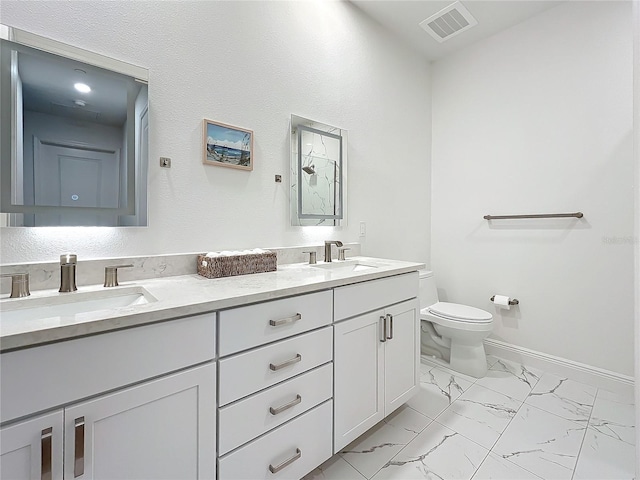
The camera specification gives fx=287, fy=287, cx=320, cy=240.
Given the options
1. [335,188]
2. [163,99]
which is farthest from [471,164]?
[163,99]

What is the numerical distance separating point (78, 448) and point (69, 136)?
3.45 ft

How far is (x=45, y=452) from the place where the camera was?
66 centimetres

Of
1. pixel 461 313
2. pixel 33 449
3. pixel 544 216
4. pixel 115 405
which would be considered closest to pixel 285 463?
pixel 115 405

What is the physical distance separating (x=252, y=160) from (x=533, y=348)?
256 cm

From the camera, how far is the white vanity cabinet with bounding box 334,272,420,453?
4.24 ft

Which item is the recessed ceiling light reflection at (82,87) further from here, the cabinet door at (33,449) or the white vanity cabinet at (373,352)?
the white vanity cabinet at (373,352)

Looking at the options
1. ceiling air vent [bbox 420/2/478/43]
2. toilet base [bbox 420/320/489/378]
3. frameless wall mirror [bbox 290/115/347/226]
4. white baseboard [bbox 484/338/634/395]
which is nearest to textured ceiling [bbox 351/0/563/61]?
ceiling air vent [bbox 420/2/478/43]

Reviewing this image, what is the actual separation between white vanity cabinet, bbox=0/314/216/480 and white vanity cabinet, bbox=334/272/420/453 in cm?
59

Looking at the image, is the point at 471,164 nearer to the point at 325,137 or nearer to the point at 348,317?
the point at 325,137

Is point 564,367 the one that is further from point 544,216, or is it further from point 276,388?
point 276,388

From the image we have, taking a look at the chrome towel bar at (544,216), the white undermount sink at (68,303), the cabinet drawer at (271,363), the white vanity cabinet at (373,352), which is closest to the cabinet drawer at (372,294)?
the white vanity cabinet at (373,352)

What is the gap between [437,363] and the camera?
7.72 feet

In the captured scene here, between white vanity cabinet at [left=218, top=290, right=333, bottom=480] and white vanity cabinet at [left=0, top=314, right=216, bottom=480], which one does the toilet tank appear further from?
white vanity cabinet at [left=0, top=314, right=216, bottom=480]

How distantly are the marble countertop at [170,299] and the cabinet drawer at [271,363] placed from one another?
0.60 ft
